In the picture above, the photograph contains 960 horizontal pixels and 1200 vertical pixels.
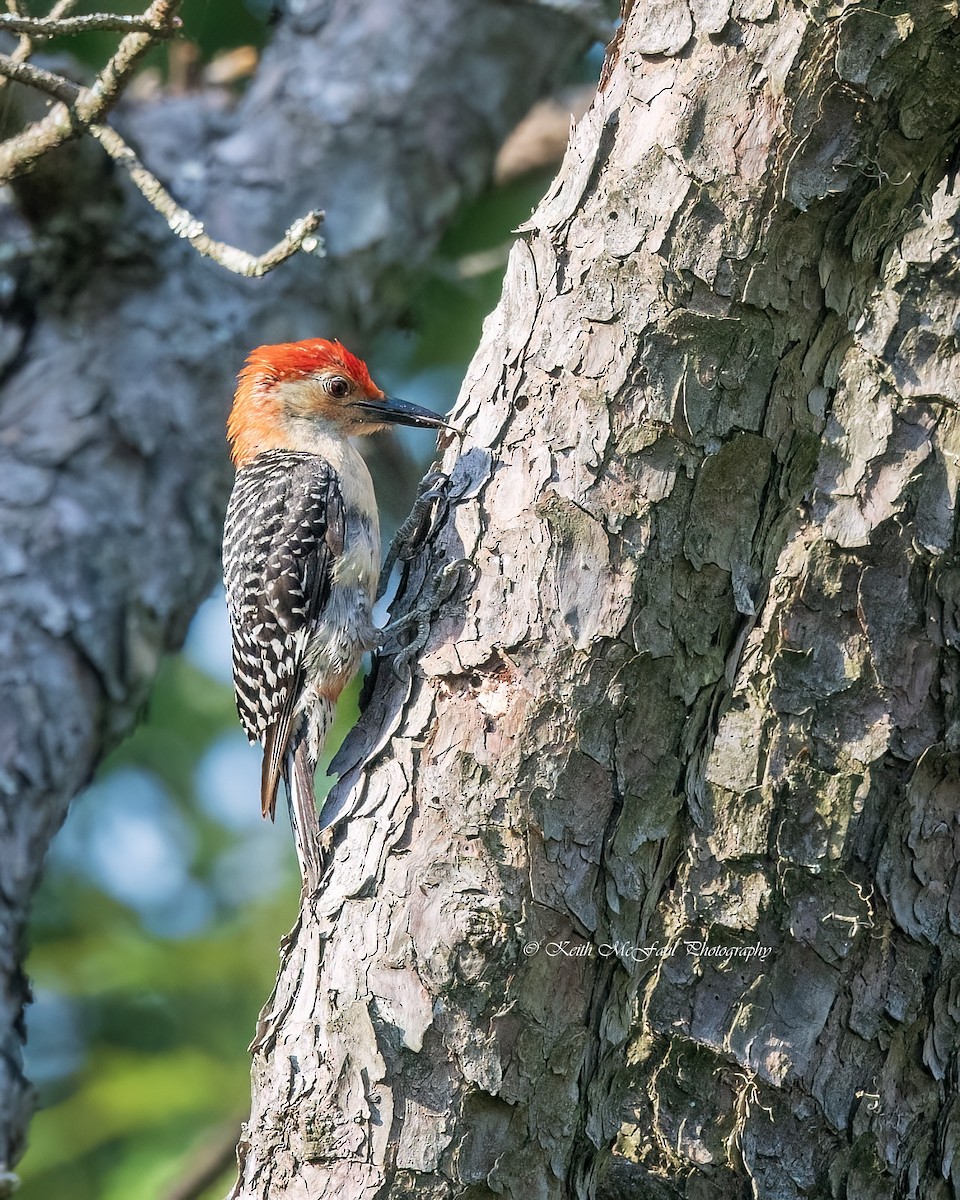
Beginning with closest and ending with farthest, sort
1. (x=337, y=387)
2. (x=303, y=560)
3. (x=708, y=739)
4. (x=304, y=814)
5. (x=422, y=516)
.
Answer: (x=708, y=739), (x=422, y=516), (x=304, y=814), (x=303, y=560), (x=337, y=387)

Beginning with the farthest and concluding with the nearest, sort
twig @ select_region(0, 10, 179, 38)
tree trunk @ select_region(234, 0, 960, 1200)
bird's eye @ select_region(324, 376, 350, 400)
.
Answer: bird's eye @ select_region(324, 376, 350, 400)
twig @ select_region(0, 10, 179, 38)
tree trunk @ select_region(234, 0, 960, 1200)

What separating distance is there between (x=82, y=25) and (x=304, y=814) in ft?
7.30

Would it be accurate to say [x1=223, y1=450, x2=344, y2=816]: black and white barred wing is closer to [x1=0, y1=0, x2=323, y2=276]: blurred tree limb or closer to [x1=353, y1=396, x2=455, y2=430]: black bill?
[x1=353, y1=396, x2=455, y2=430]: black bill

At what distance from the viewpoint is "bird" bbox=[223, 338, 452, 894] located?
444 cm

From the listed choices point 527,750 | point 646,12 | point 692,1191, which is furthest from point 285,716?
point 646,12

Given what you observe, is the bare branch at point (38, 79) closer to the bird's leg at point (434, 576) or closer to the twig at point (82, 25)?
the twig at point (82, 25)

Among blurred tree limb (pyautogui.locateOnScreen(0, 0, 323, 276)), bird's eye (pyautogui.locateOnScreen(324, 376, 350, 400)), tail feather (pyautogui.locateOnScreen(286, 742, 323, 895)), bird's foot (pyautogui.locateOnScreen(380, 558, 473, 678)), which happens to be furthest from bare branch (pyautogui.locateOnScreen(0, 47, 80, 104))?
tail feather (pyautogui.locateOnScreen(286, 742, 323, 895))

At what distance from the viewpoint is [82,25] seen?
298 cm

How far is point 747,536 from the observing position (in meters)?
2.84

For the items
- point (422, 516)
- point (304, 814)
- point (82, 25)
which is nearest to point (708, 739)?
point (422, 516)

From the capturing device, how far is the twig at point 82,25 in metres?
2.96

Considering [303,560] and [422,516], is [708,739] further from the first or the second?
[303,560]

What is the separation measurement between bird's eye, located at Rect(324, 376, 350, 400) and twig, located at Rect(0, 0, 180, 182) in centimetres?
170

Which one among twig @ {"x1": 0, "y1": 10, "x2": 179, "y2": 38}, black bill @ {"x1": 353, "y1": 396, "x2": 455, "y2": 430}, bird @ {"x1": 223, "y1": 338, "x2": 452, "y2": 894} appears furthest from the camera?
black bill @ {"x1": 353, "y1": 396, "x2": 455, "y2": 430}
